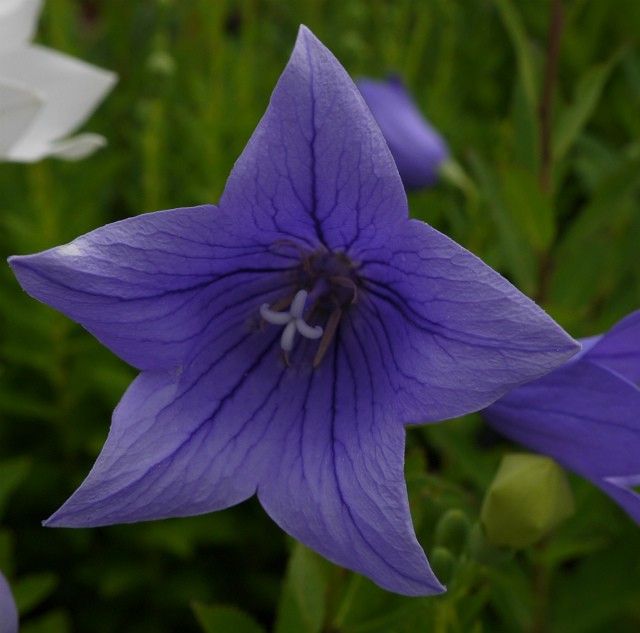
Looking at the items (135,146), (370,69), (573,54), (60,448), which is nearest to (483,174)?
(135,146)

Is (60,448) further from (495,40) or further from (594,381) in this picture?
(495,40)

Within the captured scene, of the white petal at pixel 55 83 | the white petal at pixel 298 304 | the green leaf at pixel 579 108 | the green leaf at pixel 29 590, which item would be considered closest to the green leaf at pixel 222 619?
the white petal at pixel 298 304

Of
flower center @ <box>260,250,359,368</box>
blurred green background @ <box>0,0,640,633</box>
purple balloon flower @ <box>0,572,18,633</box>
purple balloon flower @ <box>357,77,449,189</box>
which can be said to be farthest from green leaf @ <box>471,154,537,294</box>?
purple balloon flower @ <box>0,572,18,633</box>

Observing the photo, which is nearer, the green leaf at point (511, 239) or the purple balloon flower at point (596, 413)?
the purple balloon flower at point (596, 413)

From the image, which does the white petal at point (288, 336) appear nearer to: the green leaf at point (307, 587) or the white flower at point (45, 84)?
the green leaf at point (307, 587)

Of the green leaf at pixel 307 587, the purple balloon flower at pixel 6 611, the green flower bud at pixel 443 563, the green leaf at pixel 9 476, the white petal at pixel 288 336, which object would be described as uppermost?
the white petal at pixel 288 336

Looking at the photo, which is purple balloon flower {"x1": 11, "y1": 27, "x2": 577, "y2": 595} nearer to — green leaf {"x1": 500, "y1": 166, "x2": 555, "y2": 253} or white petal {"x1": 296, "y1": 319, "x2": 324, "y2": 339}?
white petal {"x1": 296, "y1": 319, "x2": 324, "y2": 339}

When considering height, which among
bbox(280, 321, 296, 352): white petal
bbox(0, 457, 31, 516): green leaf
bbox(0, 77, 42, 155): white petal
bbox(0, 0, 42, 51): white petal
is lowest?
bbox(0, 457, 31, 516): green leaf
